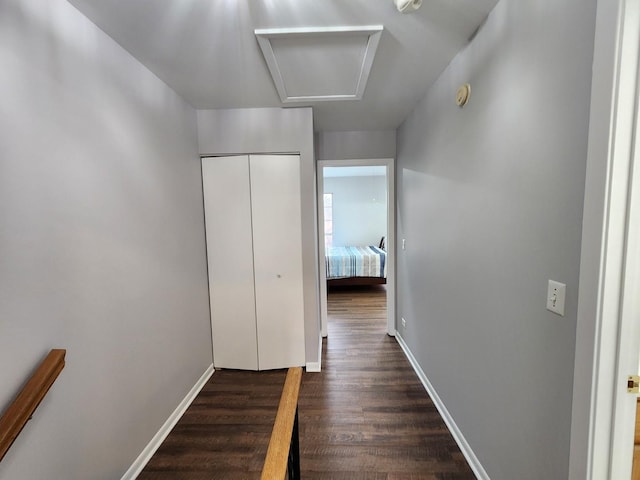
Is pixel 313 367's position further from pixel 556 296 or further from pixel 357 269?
pixel 357 269

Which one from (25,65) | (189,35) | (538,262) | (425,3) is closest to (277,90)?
(189,35)

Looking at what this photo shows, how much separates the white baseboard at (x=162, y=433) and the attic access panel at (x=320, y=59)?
8.10ft

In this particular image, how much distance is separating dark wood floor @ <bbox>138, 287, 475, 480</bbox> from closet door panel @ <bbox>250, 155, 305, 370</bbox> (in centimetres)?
Answer: 29

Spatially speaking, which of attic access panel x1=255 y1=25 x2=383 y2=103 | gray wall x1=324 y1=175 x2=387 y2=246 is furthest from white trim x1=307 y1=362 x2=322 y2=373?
gray wall x1=324 y1=175 x2=387 y2=246

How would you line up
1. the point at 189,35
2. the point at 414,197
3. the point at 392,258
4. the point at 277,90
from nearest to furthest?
the point at 189,35, the point at 277,90, the point at 414,197, the point at 392,258

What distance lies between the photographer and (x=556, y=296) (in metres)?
1.01

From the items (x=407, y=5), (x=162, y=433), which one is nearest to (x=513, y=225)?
(x=407, y=5)

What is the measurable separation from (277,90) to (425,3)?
1146 millimetres

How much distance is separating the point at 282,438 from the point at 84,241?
1254 millimetres

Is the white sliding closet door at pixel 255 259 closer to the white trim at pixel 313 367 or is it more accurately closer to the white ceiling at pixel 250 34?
the white trim at pixel 313 367

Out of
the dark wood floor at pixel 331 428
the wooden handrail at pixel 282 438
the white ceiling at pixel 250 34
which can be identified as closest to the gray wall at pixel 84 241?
the white ceiling at pixel 250 34

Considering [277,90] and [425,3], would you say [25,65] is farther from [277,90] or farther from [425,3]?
[425,3]

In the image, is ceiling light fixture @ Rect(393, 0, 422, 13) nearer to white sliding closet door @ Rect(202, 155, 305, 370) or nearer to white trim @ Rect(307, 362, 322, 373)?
white sliding closet door @ Rect(202, 155, 305, 370)

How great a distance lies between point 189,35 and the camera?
1.47 meters
